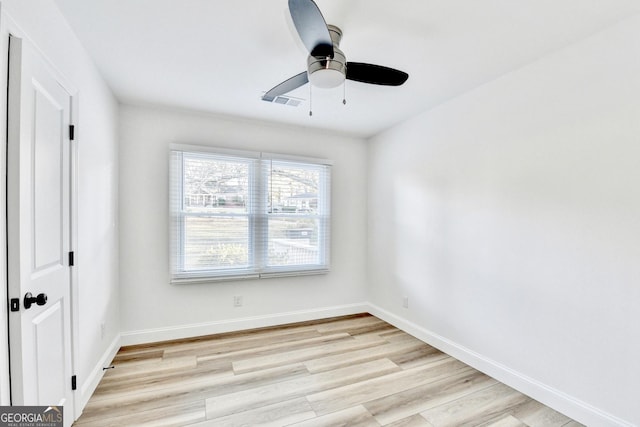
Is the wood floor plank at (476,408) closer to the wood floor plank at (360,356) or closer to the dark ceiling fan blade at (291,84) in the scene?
the wood floor plank at (360,356)

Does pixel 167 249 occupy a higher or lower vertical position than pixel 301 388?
higher

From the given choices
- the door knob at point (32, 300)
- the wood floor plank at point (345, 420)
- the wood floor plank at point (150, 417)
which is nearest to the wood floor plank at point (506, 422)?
the wood floor plank at point (345, 420)

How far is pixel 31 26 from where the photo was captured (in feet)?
4.81

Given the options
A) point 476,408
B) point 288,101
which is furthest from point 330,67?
point 476,408

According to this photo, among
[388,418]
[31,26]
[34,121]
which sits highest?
[31,26]

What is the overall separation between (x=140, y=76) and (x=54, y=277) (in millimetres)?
1710

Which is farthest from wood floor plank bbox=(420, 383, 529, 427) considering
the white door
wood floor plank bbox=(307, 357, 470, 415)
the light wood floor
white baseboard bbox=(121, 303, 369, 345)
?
the white door

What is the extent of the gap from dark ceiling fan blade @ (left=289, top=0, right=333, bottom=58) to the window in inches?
80.5

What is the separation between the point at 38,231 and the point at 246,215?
2157mm

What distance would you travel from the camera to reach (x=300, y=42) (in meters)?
2.04

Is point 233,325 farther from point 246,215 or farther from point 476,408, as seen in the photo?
point 476,408

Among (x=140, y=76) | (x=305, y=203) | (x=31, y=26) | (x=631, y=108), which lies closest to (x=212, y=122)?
(x=140, y=76)

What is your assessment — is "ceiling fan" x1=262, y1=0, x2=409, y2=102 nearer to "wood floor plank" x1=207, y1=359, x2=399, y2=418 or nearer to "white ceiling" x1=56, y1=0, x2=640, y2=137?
"white ceiling" x1=56, y1=0, x2=640, y2=137

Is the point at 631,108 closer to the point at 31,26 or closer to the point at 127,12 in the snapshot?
the point at 127,12
